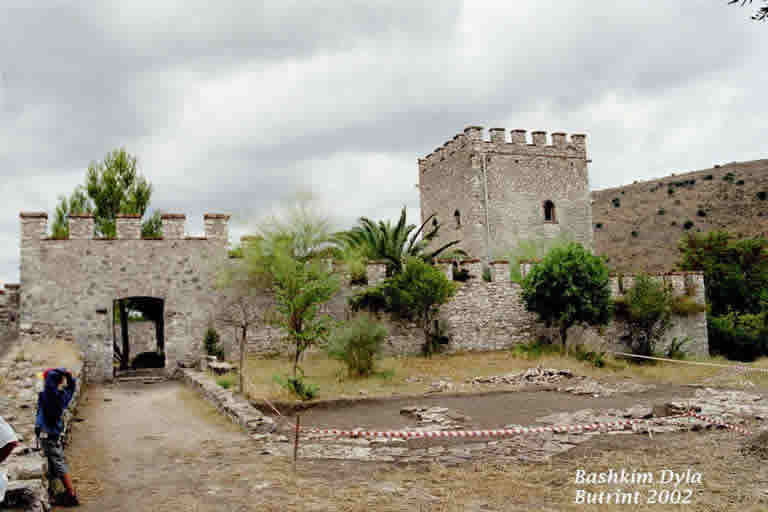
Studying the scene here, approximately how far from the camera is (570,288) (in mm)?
16969

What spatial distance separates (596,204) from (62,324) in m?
57.1

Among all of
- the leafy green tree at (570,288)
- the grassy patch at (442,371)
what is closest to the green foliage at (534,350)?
the grassy patch at (442,371)

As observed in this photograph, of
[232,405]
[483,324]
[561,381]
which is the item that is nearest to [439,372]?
[561,381]

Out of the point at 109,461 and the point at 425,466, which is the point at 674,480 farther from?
the point at 109,461

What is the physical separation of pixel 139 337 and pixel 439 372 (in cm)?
1679

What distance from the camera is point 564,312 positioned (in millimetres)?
17250

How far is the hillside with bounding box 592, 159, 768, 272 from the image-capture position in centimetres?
4847

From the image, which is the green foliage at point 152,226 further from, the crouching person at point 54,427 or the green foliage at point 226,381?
the crouching person at point 54,427

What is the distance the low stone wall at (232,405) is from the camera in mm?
8602

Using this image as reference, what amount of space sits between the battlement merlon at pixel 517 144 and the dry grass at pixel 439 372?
1081cm

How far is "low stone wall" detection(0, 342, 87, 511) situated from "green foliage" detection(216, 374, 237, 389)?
2.76 metres

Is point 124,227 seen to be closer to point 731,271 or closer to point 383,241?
point 383,241

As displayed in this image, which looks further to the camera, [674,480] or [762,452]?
[762,452]

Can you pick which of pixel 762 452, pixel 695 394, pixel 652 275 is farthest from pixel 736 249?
pixel 762 452
